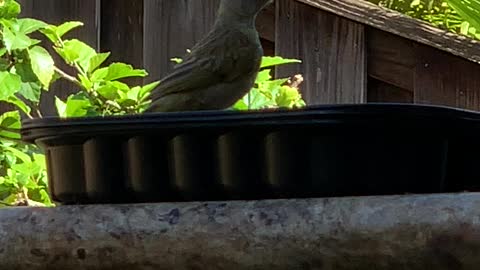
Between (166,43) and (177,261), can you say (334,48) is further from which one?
(177,261)

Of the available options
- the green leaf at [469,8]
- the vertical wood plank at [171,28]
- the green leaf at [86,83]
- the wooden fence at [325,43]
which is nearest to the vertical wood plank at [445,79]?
the wooden fence at [325,43]

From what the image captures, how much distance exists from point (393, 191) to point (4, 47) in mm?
1189

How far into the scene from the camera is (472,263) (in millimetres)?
1009

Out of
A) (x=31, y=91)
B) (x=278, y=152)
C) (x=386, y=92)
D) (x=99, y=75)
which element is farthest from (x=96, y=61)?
(x=278, y=152)

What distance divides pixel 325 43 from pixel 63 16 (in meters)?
0.53

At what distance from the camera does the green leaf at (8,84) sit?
Answer: 208 centimetres

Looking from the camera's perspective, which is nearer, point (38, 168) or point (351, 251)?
point (351, 251)

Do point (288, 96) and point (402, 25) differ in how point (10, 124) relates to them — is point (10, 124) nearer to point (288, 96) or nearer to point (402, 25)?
point (288, 96)

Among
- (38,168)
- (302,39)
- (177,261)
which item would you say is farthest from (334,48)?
(177,261)

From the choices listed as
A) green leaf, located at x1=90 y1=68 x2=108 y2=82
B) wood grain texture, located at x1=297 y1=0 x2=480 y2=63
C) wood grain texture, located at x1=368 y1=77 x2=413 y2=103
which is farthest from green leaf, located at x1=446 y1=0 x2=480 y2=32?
green leaf, located at x1=90 y1=68 x2=108 y2=82

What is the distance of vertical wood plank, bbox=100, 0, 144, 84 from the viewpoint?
231 cm

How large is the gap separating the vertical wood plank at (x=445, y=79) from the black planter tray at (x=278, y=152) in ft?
2.18

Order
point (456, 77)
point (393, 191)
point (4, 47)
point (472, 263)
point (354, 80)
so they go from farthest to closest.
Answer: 1. point (4, 47)
2. point (354, 80)
3. point (456, 77)
4. point (393, 191)
5. point (472, 263)

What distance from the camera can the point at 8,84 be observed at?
2.10 metres
